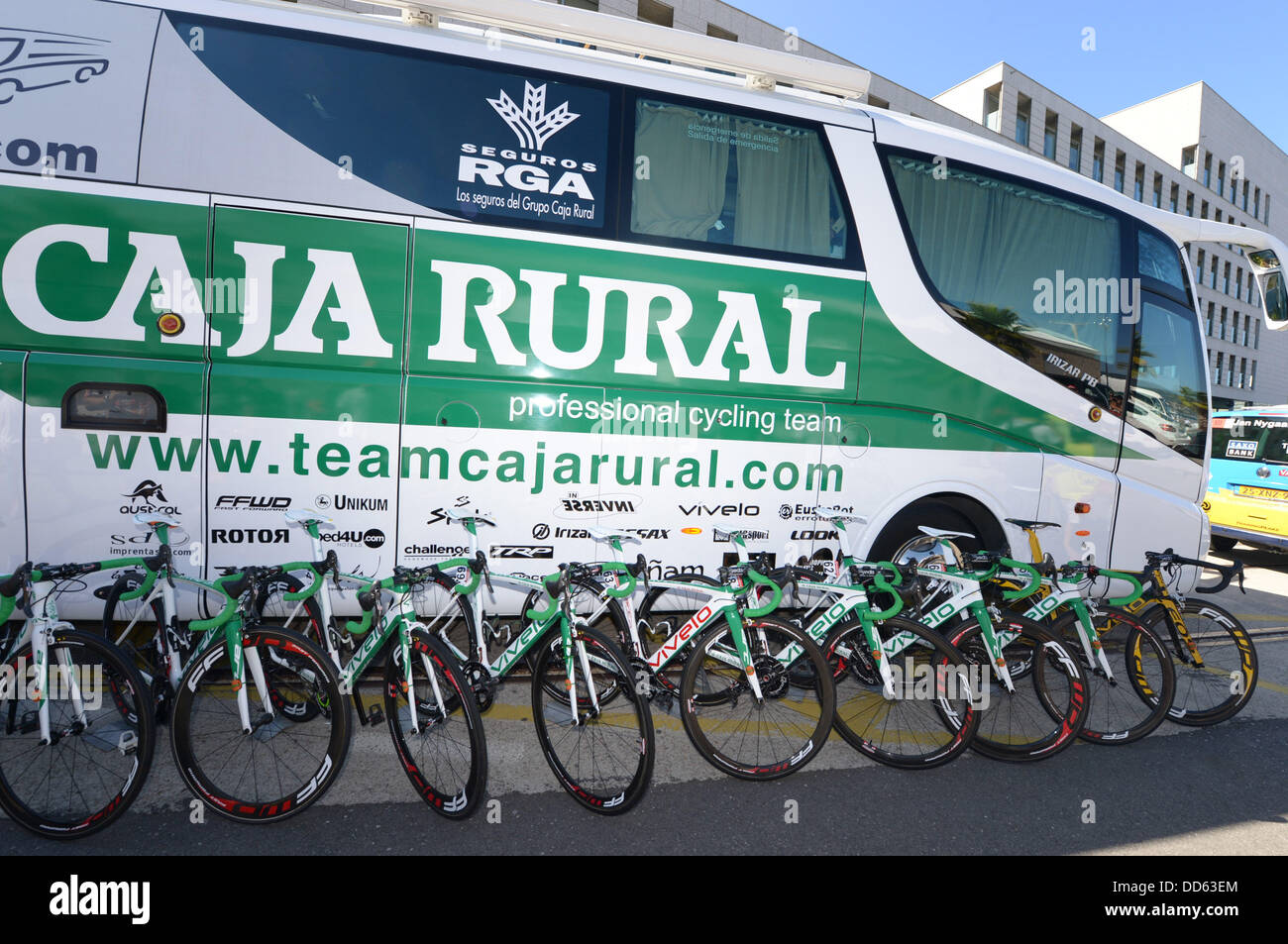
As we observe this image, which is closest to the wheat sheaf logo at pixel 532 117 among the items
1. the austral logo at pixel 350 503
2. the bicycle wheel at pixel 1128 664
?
the austral logo at pixel 350 503

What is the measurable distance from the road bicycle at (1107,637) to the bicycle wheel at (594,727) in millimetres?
2382

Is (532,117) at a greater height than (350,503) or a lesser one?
greater

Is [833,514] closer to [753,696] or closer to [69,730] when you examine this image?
[753,696]

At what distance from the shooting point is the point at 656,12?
23.4 meters

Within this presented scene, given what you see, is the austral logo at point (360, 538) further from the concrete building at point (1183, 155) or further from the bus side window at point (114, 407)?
the concrete building at point (1183, 155)

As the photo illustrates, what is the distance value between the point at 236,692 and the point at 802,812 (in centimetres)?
248

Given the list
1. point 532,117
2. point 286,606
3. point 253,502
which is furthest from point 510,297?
point 286,606

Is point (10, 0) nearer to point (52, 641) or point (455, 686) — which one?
point (52, 641)

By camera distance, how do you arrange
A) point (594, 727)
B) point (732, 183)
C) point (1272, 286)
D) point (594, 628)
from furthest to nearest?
point (1272, 286) → point (732, 183) → point (594, 628) → point (594, 727)

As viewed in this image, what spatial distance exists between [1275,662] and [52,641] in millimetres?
7820

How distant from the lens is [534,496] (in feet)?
13.4

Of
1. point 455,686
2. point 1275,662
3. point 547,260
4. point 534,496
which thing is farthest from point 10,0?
point 1275,662

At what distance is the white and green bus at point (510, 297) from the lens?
354 centimetres

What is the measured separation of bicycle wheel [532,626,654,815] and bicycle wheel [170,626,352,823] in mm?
834
